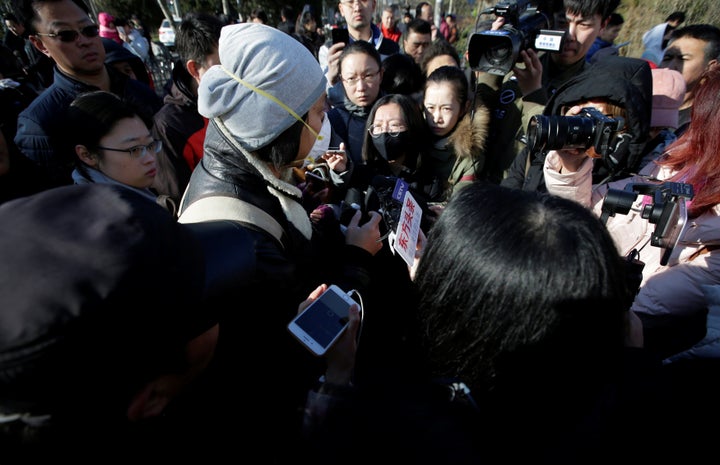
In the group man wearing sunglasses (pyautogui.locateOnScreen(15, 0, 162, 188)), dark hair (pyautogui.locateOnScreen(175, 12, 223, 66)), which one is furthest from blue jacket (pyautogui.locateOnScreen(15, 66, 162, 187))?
dark hair (pyautogui.locateOnScreen(175, 12, 223, 66))

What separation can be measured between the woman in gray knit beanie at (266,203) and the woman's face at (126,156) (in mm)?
777

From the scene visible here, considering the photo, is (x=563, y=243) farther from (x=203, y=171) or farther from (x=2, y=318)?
(x=203, y=171)

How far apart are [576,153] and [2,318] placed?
2213 millimetres

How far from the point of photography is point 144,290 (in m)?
0.60

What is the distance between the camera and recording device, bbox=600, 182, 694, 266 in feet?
4.21

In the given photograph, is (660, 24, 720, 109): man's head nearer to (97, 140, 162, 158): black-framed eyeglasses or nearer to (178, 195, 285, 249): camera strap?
(178, 195, 285, 249): camera strap

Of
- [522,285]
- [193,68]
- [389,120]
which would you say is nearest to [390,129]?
[389,120]

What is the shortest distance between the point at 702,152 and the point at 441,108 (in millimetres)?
1599

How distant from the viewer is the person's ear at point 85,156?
6.41 feet

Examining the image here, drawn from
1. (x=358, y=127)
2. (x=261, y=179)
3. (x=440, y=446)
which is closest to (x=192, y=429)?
(x=440, y=446)

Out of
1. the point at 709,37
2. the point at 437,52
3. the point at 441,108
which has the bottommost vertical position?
the point at 441,108

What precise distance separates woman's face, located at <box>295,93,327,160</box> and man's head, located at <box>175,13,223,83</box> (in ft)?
4.95

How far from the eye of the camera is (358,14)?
4012mm

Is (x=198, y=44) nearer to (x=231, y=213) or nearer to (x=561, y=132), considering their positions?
(x=231, y=213)
